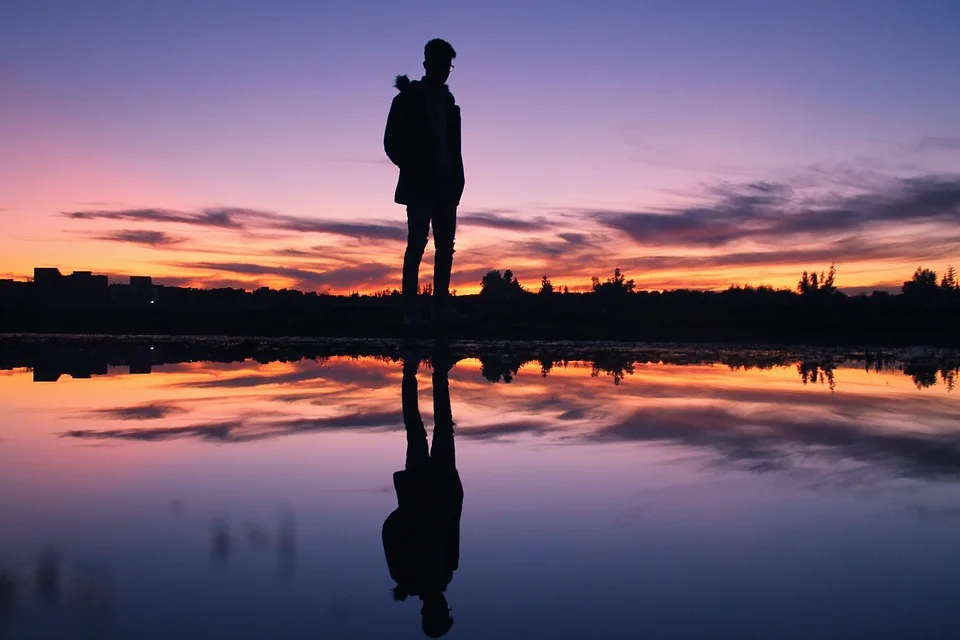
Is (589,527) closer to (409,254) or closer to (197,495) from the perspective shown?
(197,495)

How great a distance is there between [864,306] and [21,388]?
12772 mm

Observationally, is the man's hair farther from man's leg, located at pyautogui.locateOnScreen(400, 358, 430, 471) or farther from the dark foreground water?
the dark foreground water

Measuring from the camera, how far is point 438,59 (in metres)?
7.41

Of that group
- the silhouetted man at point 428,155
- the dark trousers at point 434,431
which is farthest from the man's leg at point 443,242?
the dark trousers at point 434,431

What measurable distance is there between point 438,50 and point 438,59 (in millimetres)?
81

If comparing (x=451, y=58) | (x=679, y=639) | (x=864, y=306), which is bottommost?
(x=679, y=639)

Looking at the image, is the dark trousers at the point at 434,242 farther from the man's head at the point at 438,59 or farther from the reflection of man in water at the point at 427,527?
the reflection of man in water at the point at 427,527

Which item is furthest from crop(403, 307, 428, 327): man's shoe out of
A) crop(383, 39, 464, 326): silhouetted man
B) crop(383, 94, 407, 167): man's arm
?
crop(383, 94, 407, 167): man's arm

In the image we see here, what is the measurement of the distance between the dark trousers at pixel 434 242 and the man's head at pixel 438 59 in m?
1.17

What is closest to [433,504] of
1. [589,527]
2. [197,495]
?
[589,527]

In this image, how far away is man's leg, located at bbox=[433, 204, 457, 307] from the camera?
8.03 metres

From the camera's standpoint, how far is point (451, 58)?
7.50 m

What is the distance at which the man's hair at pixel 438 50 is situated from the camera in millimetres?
7352

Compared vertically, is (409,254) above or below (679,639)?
above
